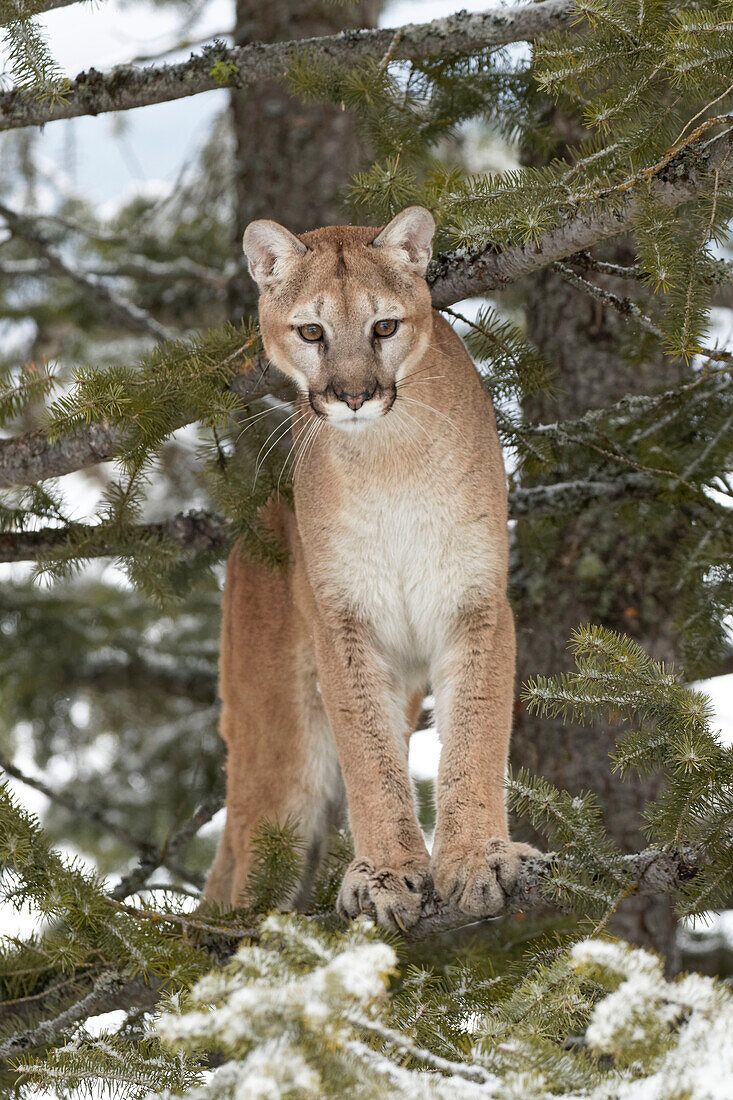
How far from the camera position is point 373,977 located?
1.47m

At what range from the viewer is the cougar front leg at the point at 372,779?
10.8ft

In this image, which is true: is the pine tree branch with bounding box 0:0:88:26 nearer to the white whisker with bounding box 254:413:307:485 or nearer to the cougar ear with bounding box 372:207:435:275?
the cougar ear with bounding box 372:207:435:275

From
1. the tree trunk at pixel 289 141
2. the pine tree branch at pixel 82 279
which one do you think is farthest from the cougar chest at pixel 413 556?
the tree trunk at pixel 289 141

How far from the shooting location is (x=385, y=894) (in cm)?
324

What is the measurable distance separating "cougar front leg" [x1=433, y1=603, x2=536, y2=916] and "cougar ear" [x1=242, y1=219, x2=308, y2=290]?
1.35m

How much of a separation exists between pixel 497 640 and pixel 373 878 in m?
0.86

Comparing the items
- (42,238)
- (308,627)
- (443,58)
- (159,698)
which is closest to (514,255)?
(443,58)

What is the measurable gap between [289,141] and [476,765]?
418cm

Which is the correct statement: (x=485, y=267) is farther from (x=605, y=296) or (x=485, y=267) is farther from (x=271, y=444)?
(x=271, y=444)

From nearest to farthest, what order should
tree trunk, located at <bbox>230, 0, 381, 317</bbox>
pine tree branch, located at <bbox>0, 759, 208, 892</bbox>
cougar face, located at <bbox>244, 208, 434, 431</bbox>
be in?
cougar face, located at <bbox>244, 208, 434, 431</bbox>
pine tree branch, located at <bbox>0, 759, 208, 892</bbox>
tree trunk, located at <bbox>230, 0, 381, 317</bbox>

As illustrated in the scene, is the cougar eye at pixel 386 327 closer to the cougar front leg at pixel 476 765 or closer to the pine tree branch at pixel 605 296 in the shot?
the pine tree branch at pixel 605 296

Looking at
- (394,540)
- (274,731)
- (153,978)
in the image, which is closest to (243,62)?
(394,540)

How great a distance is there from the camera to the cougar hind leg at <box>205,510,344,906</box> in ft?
13.9

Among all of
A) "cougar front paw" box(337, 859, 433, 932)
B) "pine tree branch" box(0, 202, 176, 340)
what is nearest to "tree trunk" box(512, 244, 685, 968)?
"cougar front paw" box(337, 859, 433, 932)
